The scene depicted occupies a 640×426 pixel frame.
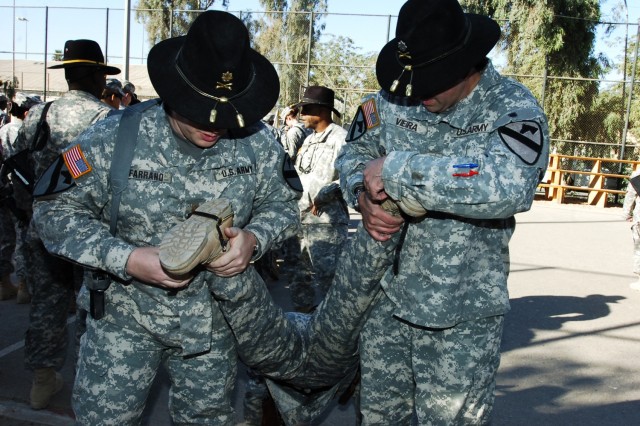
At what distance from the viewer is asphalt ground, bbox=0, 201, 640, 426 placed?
4.25m

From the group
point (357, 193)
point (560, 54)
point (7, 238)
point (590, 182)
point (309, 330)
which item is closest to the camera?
point (357, 193)

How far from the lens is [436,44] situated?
2.29 meters

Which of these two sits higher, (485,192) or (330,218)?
(485,192)

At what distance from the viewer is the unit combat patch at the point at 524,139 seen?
219 centimetres

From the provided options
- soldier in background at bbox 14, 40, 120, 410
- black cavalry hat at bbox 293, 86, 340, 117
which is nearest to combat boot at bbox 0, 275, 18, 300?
soldier in background at bbox 14, 40, 120, 410

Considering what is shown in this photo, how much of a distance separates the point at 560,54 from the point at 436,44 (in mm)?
20333

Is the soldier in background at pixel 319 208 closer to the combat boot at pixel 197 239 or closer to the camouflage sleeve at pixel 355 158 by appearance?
the camouflage sleeve at pixel 355 158

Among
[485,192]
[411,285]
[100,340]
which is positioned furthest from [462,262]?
[100,340]

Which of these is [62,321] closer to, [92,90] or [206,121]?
[92,90]

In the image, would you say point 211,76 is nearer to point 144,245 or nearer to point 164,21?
point 144,245

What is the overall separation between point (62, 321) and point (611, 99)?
65.7 ft

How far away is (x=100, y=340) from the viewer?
246cm

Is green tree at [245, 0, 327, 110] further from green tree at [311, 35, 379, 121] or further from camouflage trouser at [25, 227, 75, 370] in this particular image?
camouflage trouser at [25, 227, 75, 370]

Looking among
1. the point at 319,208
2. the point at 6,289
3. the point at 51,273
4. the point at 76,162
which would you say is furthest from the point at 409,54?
the point at 6,289
